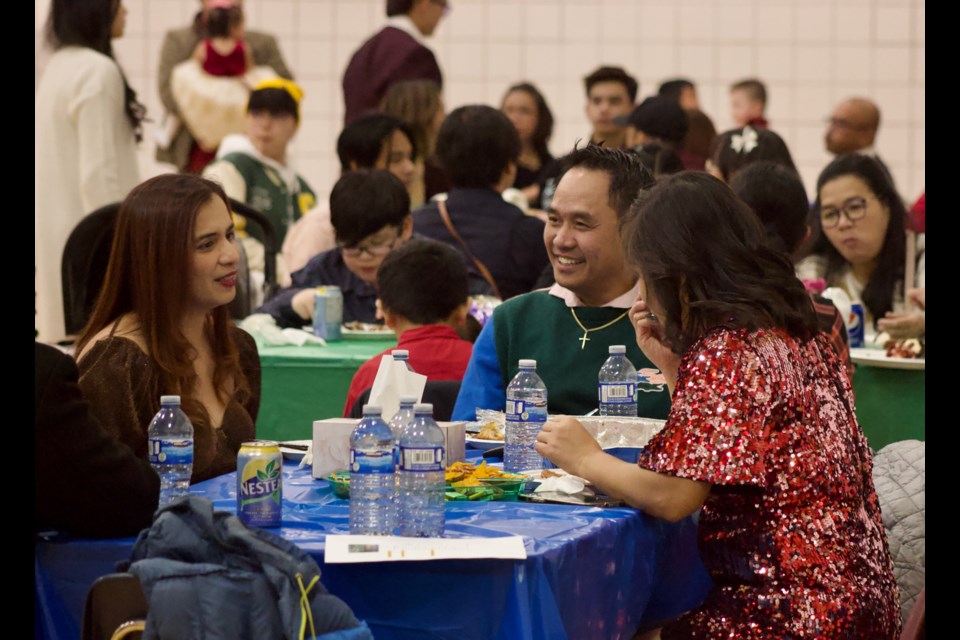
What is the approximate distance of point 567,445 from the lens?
276 centimetres

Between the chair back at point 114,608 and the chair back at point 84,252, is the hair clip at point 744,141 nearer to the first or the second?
the chair back at point 84,252

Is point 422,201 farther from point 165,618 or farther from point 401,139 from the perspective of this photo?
point 165,618

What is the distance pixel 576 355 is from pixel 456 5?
7.13 m

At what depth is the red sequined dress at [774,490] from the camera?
249 centimetres

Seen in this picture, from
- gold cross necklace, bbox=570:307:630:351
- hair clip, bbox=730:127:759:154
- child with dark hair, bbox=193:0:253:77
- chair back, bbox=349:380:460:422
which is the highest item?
child with dark hair, bbox=193:0:253:77

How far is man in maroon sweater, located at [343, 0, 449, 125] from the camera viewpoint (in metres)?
7.59

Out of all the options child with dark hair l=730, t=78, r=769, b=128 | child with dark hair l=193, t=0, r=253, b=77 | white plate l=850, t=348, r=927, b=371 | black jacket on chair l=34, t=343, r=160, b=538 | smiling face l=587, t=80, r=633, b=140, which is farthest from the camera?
child with dark hair l=730, t=78, r=769, b=128

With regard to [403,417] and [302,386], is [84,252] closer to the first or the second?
[302,386]

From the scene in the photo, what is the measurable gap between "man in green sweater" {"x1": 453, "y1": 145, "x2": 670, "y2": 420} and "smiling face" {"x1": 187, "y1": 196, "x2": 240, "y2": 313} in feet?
2.51

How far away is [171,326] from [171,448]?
49 centimetres

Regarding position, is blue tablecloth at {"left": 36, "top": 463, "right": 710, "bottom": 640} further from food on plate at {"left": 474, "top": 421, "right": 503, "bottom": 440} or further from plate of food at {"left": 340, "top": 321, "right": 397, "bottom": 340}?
plate of food at {"left": 340, "top": 321, "right": 397, "bottom": 340}

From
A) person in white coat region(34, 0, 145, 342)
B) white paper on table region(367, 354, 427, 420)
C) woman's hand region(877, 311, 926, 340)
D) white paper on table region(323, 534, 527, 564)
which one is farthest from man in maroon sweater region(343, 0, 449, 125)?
white paper on table region(323, 534, 527, 564)

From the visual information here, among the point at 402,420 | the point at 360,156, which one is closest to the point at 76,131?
the point at 360,156

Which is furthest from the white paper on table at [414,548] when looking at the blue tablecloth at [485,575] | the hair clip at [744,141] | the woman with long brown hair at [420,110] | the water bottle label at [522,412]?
the woman with long brown hair at [420,110]
